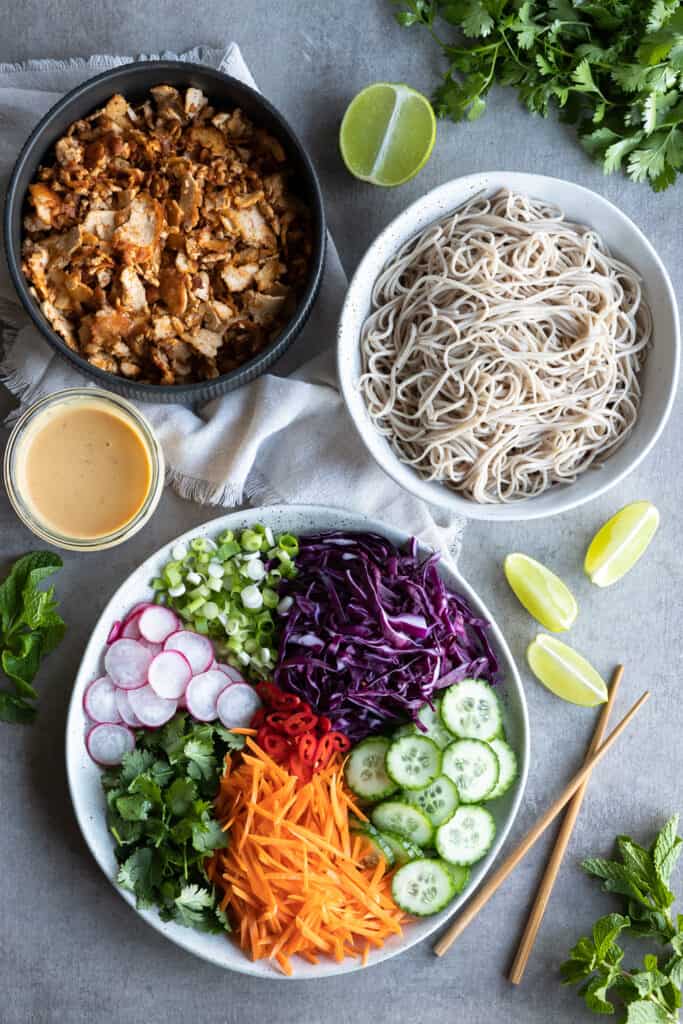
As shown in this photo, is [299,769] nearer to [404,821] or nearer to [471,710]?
[404,821]

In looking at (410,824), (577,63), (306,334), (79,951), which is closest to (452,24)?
(577,63)

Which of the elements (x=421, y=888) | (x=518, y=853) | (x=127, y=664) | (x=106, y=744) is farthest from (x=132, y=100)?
(x=518, y=853)

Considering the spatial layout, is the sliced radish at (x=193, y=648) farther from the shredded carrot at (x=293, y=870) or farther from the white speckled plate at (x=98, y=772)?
the shredded carrot at (x=293, y=870)

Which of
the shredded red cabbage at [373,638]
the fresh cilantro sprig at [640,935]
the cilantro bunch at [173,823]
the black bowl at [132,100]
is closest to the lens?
the black bowl at [132,100]

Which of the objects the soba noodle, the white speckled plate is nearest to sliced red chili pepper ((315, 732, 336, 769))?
the white speckled plate

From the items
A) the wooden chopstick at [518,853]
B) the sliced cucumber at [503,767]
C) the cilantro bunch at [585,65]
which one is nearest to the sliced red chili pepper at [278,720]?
the sliced cucumber at [503,767]
